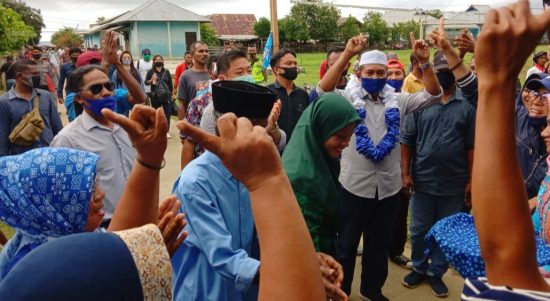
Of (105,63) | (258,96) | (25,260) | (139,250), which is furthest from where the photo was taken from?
(105,63)

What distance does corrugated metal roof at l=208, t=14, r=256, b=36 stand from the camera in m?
63.6

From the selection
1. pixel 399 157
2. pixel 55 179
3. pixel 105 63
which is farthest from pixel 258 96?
pixel 105 63

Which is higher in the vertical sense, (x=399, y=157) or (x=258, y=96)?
(x=258, y=96)

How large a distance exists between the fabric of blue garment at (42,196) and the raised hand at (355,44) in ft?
8.65

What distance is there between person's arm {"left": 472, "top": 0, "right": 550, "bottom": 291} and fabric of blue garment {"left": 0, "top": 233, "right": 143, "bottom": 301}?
31.0 inches

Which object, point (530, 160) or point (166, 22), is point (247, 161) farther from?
point (166, 22)

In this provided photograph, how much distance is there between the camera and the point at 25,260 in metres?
0.95

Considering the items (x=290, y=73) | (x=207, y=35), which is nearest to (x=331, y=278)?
(x=290, y=73)

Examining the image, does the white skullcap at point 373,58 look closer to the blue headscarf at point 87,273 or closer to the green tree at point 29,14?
the blue headscarf at point 87,273

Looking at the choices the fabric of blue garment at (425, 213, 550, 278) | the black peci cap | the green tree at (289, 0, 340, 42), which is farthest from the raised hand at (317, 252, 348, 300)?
the green tree at (289, 0, 340, 42)

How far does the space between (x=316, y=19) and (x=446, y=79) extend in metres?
56.9

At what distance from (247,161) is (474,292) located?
1.91 ft

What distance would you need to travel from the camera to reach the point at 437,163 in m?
3.80

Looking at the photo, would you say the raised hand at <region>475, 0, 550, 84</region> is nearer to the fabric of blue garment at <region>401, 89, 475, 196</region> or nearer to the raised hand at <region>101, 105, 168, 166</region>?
the raised hand at <region>101, 105, 168, 166</region>
